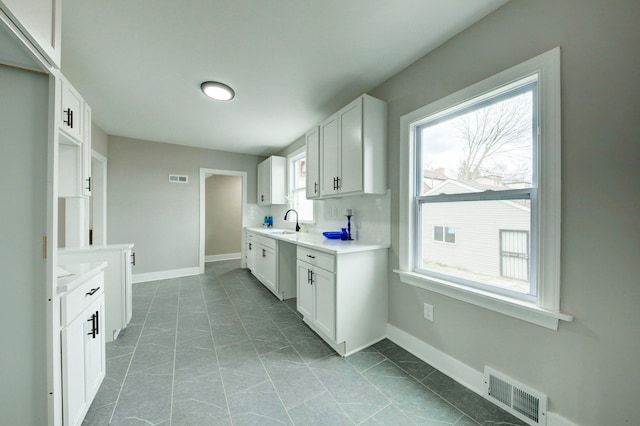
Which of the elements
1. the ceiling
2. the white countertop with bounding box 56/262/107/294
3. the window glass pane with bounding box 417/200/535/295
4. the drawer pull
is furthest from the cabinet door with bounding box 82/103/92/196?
the window glass pane with bounding box 417/200/535/295

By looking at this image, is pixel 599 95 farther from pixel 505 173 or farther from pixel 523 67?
pixel 505 173

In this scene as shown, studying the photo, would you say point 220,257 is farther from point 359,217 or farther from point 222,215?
point 359,217

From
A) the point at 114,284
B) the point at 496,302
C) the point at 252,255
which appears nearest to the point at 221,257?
the point at 252,255

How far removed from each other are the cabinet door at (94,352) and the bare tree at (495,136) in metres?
2.73

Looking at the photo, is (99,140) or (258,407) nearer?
(258,407)

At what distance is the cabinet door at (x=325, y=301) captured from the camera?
2.09m

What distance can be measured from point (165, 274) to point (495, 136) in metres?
5.28

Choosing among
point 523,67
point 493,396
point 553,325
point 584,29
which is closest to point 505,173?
point 523,67

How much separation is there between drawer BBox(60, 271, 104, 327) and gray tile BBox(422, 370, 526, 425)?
225cm

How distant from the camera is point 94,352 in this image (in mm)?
1508

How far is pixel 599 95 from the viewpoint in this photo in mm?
1168

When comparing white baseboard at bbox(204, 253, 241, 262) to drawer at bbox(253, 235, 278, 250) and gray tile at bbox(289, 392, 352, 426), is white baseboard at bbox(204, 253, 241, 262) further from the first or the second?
gray tile at bbox(289, 392, 352, 426)

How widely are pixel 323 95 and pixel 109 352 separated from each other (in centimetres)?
329

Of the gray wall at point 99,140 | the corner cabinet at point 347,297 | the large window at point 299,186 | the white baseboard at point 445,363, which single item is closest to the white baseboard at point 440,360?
the white baseboard at point 445,363
